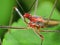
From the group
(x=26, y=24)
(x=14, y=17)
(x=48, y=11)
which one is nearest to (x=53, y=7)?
(x=48, y=11)

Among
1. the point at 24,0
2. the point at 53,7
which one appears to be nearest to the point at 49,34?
the point at 53,7

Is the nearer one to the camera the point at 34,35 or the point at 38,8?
the point at 34,35

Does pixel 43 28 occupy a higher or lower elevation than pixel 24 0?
lower

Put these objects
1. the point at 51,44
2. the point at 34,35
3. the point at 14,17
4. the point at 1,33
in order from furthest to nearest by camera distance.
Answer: the point at 14,17 < the point at 1,33 < the point at 34,35 < the point at 51,44

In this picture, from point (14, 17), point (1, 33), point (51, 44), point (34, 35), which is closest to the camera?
point (51, 44)

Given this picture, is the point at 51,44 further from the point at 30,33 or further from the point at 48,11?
the point at 48,11

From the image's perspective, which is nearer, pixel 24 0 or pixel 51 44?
pixel 51 44

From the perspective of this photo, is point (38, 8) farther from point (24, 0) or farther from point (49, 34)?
point (49, 34)

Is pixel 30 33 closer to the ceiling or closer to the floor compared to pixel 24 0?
closer to the floor

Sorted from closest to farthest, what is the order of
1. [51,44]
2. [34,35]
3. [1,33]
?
[51,44]
[34,35]
[1,33]
